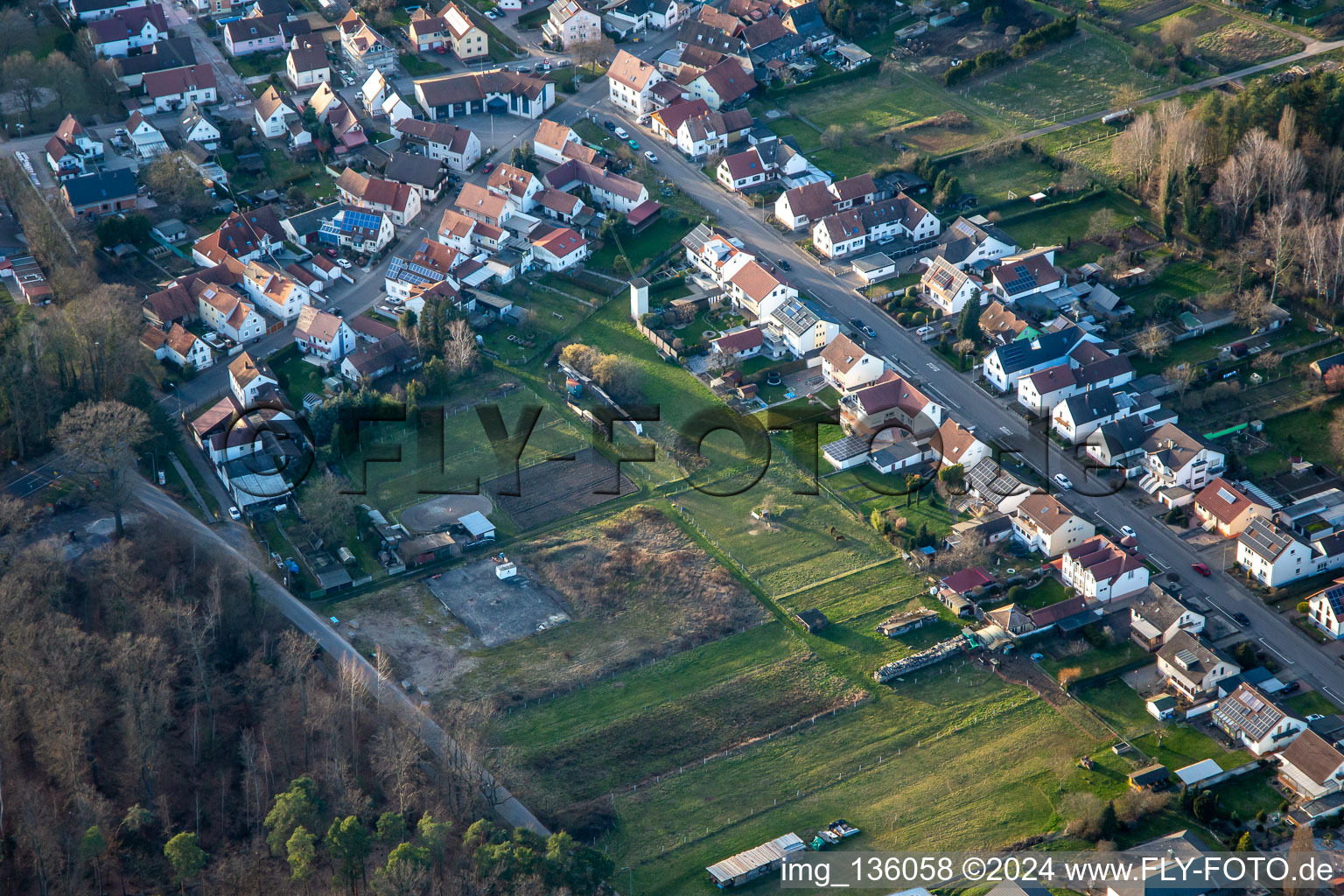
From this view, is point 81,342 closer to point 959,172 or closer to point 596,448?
point 596,448

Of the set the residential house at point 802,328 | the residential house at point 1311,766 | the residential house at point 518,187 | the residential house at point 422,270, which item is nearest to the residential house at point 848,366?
the residential house at point 802,328

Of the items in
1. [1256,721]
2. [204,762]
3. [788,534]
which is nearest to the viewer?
[204,762]


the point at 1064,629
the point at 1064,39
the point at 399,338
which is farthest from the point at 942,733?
the point at 1064,39

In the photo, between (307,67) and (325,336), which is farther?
(307,67)

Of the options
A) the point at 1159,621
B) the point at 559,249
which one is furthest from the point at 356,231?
the point at 1159,621

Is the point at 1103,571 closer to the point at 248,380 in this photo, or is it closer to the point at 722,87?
the point at 248,380

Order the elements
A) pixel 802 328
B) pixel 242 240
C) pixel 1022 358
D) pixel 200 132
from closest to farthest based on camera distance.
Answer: pixel 1022 358
pixel 802 328
pixel 242 240
pixel 200 132

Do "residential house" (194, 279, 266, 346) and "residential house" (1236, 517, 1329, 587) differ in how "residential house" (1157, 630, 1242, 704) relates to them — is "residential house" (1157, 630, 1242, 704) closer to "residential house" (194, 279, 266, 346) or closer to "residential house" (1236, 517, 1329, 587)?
"residential house" (1236, 517, 1329, 587)
